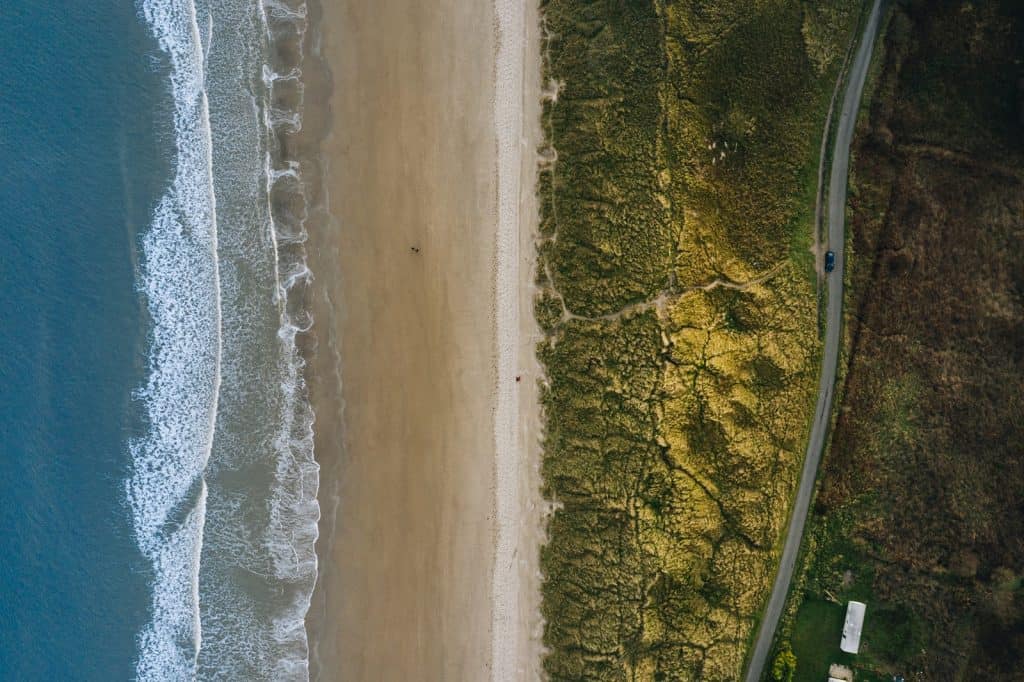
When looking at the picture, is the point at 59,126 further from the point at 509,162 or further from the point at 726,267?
the point at 726,267

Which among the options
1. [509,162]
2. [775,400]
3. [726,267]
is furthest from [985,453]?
[509,162]

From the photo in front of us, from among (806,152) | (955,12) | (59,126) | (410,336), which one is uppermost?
(955,12)

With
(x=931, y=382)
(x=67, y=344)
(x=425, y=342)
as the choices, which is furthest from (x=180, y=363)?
(x=931, y=382)

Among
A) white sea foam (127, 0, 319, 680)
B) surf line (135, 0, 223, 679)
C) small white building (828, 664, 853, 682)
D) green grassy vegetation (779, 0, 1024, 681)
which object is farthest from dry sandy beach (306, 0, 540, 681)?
green grassy vegetation (779, 0, 1024, 681)

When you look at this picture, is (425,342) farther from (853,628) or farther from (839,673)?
(839,673)

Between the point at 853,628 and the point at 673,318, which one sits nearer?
the point at 673,318

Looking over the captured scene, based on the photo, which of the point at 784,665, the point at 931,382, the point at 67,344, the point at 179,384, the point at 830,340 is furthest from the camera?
the point at 931,382
